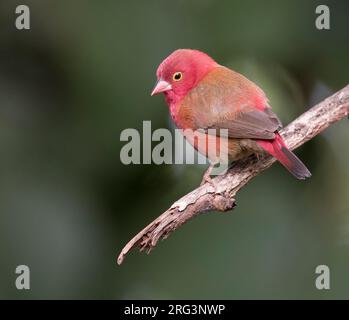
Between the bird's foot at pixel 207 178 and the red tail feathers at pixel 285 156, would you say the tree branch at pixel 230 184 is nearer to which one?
the bird's foot at pixel 207 178

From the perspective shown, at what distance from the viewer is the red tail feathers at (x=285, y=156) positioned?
9.17 feet

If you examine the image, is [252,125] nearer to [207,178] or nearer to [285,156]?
[285,156]

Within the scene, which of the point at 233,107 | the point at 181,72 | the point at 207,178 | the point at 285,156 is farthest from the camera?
the point at 181,72

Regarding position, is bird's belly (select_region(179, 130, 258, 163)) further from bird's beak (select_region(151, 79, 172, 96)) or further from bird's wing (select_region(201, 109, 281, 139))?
bird's beak (select_region(151, 79, 172, 96))

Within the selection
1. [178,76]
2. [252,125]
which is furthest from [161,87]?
[252,125]

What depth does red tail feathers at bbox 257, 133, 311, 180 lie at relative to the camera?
9.17 feet

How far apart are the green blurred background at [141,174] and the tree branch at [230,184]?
8cm

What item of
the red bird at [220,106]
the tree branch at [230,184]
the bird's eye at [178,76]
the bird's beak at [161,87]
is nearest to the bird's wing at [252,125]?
the red bird at [220,106]

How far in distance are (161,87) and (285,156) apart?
0.90 meters

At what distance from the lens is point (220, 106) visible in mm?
3199

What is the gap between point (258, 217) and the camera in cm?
293

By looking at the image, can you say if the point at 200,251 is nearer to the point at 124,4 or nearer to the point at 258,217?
the point at 258,217

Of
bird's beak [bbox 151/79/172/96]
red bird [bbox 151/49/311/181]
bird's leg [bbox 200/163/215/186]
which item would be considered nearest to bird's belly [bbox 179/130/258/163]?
red bird [bbox 151/49/311/181]

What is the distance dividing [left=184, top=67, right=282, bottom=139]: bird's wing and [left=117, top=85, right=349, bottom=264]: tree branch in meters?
0.21
